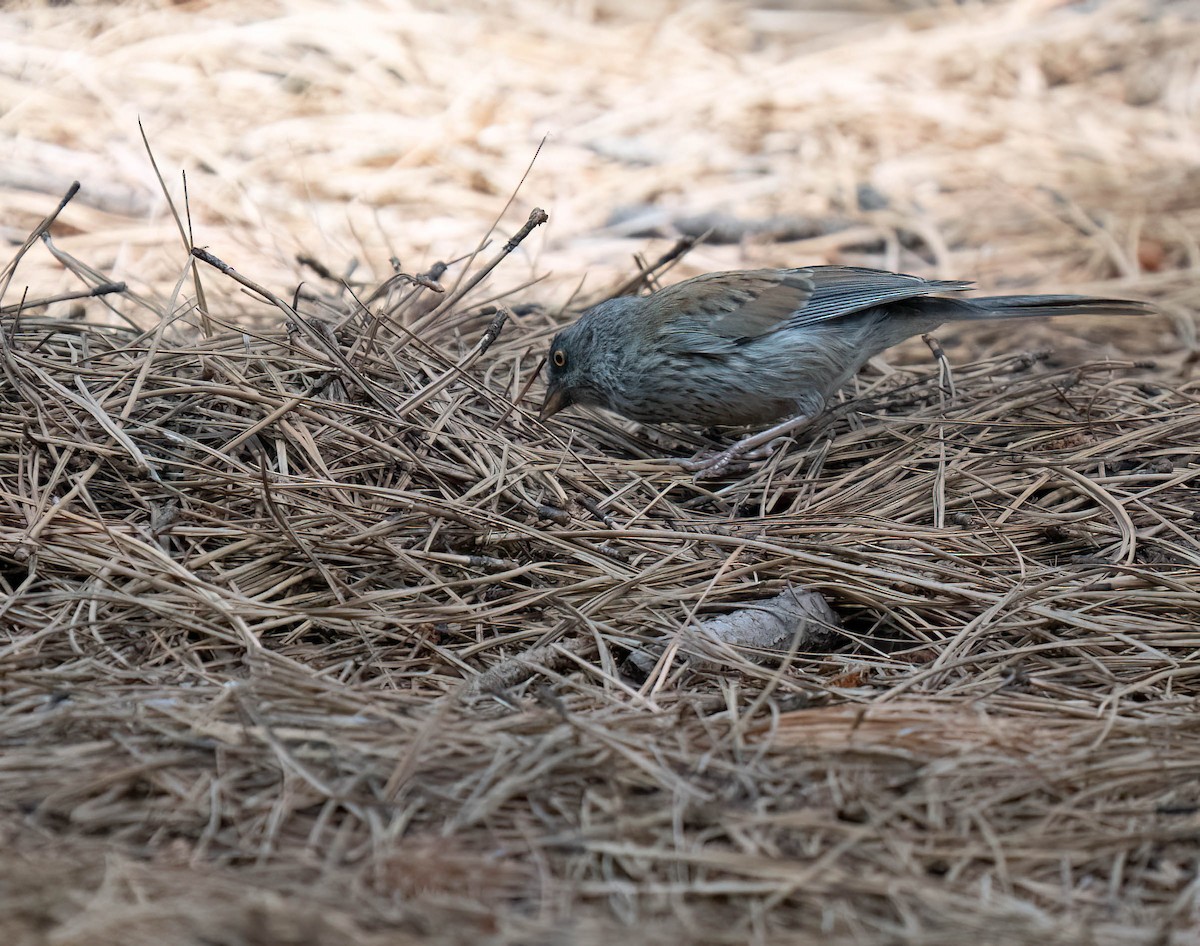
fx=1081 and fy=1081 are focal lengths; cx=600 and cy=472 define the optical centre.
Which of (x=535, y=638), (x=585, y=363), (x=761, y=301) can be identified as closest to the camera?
(x=535, y=638)

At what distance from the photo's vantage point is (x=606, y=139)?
27.3 feet

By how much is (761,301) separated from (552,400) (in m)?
0.99

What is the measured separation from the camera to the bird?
4480 mm

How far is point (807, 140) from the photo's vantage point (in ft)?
28.6

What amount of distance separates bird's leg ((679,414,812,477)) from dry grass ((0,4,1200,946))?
0.10 metres

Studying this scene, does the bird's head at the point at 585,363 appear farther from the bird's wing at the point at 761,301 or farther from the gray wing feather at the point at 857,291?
the gray wing feather at the point at 857,291

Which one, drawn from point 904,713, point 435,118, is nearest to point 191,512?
point 904,713

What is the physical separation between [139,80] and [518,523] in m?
5.92

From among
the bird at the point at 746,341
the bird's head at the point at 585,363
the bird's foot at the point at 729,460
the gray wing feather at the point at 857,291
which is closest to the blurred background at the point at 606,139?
the bird's head at the point at 585,363

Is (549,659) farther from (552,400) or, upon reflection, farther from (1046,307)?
(1046,307)

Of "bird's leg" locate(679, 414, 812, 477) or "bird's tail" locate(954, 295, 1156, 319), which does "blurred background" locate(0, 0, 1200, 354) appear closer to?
"bird's tail" locate(954, 295, 1156, 319)

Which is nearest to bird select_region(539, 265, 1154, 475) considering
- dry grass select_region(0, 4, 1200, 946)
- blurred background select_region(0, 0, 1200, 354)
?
dry grass select_region(0, 4, 1200, 946)

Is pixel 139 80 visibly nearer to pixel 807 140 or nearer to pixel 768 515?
pixel 807 140

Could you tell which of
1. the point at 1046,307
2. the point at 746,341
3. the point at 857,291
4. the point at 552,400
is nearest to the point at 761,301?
the point at 746,341
